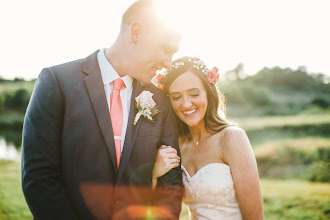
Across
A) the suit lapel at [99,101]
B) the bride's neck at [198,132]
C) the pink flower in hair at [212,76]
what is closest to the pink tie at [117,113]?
the suit lapel at [99,101]

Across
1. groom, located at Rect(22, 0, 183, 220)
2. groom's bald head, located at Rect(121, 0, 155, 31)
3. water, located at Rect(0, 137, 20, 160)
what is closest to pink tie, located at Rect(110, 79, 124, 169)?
groom, located at Rect(22, 0, 183, 220)

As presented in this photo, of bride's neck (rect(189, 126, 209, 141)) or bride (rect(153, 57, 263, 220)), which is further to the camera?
bride's neck (rect(189, 126, 209, 141))

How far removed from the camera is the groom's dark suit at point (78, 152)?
7.73 ft

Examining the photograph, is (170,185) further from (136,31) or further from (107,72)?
(136,31)

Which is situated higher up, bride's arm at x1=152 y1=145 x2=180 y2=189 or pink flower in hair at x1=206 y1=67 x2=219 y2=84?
pink flower in hair at x1=206 y1=67 x2=219 y2=84

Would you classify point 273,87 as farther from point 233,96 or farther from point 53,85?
point 53,85

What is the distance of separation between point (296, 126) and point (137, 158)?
74.8 ft

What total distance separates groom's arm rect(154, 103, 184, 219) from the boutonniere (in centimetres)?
26

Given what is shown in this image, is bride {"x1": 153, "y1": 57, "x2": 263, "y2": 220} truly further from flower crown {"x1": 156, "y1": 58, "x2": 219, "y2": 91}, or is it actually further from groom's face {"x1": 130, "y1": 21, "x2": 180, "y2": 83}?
groom's face {"x1": 130, "y1": 21, "x2": 180, "y2": 83}

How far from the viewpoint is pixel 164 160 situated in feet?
9.12

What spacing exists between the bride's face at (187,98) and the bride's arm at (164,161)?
784 millimetres

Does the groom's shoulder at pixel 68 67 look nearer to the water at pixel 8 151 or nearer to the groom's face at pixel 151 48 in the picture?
the groom's face at pixel 151 48

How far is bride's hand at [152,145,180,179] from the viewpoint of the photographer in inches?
110

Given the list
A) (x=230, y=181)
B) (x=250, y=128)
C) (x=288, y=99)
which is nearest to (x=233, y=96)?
(x=288, y=99)
